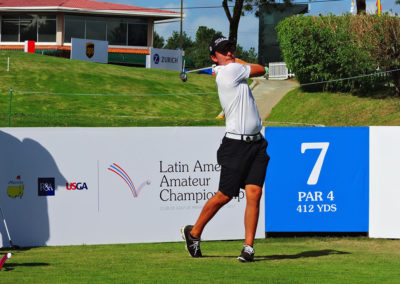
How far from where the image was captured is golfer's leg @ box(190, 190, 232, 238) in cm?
625

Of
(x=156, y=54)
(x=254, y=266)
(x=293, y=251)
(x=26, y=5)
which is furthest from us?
(x=26, y=5)

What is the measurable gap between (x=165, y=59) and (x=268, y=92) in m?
13.7

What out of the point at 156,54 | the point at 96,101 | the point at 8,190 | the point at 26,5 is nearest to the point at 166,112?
the point at 96,101

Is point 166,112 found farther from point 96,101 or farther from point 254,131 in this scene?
point 254,131

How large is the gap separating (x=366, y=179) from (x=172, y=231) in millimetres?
2637

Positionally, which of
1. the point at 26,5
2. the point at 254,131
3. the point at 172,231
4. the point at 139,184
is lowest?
the point at 172,231

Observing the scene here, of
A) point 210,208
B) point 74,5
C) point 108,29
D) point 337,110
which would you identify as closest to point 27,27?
point 74,5

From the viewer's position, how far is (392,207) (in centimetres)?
944

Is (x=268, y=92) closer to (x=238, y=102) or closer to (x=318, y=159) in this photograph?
(x=318, y=159)

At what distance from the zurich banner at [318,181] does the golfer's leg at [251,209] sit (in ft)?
10.7

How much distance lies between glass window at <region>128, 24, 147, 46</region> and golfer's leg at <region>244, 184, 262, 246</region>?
56310mm

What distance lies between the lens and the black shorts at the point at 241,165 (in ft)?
20.1

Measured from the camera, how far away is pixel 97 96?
30656 millimetres

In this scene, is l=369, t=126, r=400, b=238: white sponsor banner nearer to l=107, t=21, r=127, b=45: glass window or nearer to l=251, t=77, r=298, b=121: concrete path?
l=251, t=77, r=298, b=121: concrete path
